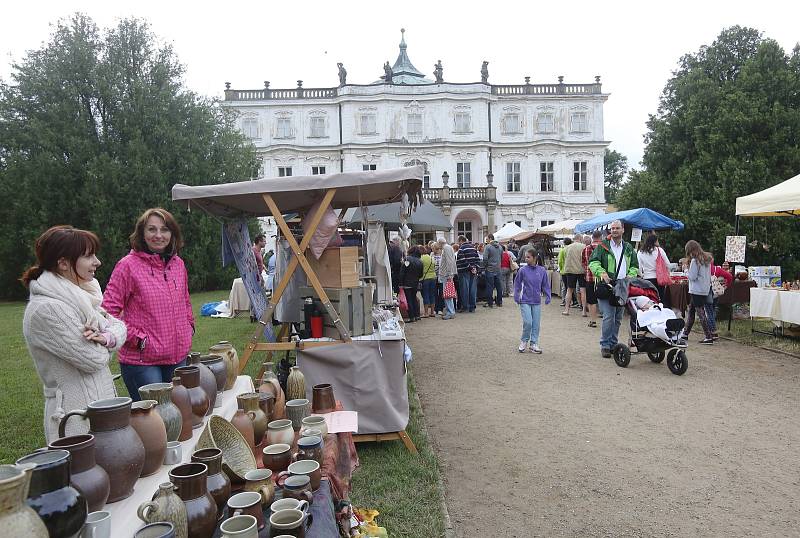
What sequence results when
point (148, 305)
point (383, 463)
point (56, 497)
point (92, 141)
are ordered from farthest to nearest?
point (92, 141) < point (383, 463) < point (148, 305) < point (56, 497)

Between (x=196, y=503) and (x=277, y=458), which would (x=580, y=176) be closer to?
(x=277, y=458)

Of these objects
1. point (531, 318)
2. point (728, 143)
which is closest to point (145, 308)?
point (531, 318)

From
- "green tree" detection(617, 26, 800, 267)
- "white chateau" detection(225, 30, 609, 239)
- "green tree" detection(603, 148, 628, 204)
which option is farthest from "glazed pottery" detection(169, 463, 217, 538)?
"green tree" detection(603, 148, 628, 204)

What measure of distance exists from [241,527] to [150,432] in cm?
58

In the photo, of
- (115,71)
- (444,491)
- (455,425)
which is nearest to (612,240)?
(455,425)

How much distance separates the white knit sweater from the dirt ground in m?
2.24

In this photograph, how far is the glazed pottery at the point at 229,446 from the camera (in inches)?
84.3

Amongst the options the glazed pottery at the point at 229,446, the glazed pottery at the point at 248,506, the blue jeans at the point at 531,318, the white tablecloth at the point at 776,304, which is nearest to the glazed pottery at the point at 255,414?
the glazed pottery at the point at 229,446

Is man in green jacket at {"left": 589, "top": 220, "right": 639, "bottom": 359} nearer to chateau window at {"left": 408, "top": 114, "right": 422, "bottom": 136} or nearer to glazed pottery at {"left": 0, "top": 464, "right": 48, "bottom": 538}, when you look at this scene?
glazed pottery at {"left": 0, "top": 464, "right": 48, "bottom": 538}

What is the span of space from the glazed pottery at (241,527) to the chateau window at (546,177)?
118ft

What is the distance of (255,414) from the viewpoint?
8.84 feet

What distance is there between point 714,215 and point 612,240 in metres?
11.9

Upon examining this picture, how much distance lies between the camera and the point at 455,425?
5.22m

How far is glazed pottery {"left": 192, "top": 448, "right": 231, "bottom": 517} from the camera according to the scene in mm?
1843
